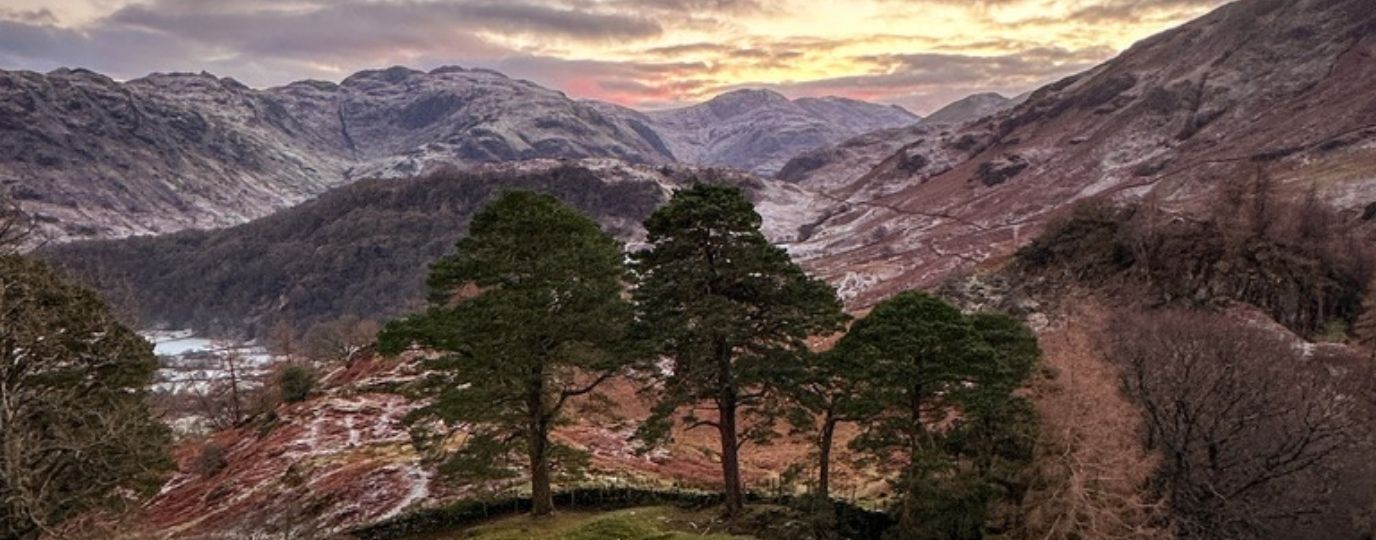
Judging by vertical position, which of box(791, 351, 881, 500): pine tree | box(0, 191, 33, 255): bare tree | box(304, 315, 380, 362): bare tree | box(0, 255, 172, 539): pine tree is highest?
box(0, 191, 33, 255): bare tree

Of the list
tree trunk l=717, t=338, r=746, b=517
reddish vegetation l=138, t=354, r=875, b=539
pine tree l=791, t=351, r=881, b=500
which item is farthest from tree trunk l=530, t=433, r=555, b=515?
pine tree l=791, t=351, r=881, b=500

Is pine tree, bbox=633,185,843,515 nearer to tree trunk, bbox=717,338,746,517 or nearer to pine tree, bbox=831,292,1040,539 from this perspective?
tree trunk, bbox=717,338,746,517

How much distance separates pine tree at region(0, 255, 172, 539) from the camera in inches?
869

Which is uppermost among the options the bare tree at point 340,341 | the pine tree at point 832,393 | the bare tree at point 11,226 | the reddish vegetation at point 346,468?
the bare tree at point 11,226

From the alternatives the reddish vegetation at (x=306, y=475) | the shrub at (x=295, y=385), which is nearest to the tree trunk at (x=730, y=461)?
the reddish vegetation at (x=306, y=475)

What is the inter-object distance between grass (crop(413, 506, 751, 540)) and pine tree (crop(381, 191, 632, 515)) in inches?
134

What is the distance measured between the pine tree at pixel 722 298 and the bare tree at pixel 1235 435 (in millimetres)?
18315

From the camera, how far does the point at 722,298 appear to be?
32844 millimetres

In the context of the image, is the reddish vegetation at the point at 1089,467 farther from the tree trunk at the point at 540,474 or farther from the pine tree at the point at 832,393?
the tree trunk at the point at 540,474

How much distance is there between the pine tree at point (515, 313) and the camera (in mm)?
32812

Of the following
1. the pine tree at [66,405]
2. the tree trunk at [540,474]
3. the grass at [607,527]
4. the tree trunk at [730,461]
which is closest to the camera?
the pine tree at [66,405]

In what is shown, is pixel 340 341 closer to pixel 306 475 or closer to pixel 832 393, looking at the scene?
pixel 306 475

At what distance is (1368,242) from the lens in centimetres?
8538

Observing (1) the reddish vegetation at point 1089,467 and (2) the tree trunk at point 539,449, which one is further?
(2) the tree trunk at point 539,449
